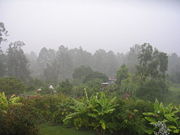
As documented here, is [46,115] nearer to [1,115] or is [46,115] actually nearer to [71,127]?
[71,127]

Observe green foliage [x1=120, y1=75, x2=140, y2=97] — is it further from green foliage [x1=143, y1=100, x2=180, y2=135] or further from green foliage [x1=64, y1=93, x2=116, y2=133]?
green foliage [x1=64, y1=93, x2=116, y2=133]

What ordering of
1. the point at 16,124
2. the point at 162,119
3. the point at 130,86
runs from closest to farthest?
1. the point at 16,124
2. the point at 162,119
3. the point at 130,86

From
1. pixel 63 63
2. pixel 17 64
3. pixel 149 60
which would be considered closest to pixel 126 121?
pixel 149 60

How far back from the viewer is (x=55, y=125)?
6.79m

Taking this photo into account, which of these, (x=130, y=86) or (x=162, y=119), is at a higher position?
(x=162, y=119)

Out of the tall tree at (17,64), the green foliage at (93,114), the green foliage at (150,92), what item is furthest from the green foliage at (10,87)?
the tall tree at (17,64)

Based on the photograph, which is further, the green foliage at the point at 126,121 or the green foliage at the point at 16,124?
the green foliage at the point at 126,121

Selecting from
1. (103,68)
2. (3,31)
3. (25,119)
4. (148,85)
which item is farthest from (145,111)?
(103,68)

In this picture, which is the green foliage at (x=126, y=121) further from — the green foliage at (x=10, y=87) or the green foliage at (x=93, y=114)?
the green foliage at (x=10, y=87)

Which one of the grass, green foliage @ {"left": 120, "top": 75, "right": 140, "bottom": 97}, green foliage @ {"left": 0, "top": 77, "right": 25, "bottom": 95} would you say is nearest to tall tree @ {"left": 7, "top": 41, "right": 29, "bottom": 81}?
green foliage @ {"left": 0, "top": 77, "right": 25, "bottom": 95}

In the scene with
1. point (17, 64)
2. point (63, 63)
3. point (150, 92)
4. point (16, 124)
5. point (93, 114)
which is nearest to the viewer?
point (16, 124)

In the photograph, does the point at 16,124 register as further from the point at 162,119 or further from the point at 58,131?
the point at 162,119

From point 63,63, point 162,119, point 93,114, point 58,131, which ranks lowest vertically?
point 58,131

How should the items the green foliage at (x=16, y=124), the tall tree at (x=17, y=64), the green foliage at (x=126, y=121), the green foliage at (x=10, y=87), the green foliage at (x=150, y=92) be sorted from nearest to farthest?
1. the green foliage at (x=16, y=124)
2. the green foliage at (x=126, y=121)
3. the green foliage at (x=10, y=87)
4. the green foliage at (x=150, y=92)
5. the tall tree at (x=17, y=64)
